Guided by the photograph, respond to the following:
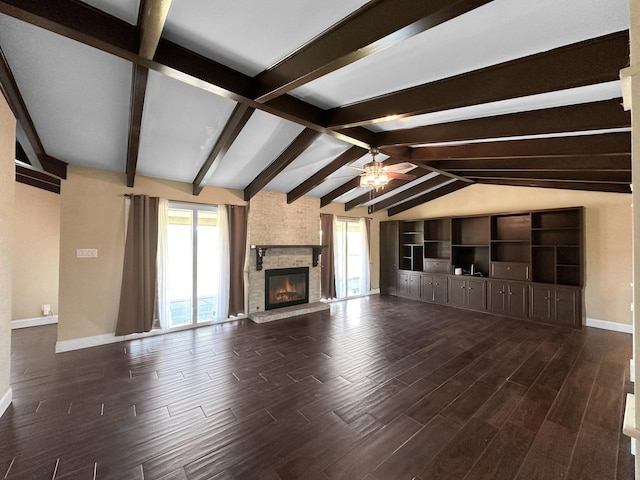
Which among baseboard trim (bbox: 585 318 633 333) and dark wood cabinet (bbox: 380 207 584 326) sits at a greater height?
dark wood cabinet (bbox: 380 207 584 326)

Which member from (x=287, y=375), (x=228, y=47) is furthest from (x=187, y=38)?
(x=287, y=375)

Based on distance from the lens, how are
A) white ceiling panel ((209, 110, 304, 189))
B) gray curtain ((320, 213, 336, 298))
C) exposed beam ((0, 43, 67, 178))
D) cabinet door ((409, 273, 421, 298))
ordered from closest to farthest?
1. exposed beam ((0, 43, 67, 178))
2. white ceiling panel ((209, 110, 304, 189))
3. gray curtain ((320, 213, 336, 298))
4. cabinet door ((409, 273, 421, 298))

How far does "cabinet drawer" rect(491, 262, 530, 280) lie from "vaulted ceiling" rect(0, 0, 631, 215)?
2.23m

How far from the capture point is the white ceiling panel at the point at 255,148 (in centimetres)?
363

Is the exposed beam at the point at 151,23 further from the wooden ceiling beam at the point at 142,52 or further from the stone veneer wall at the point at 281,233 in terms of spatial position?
the stone veneer wall at the point at 281,233

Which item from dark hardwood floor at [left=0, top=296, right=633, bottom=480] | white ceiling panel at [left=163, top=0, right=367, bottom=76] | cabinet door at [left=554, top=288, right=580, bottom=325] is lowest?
dark hardwood floor at [left=0, top=296, right=633, bottom=480]

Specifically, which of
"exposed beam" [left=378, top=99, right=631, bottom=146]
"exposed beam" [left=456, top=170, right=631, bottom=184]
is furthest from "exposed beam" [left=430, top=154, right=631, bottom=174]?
"exposed beam" [left=378, top=99, right=631, bottom=146]

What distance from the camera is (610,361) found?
374 centimetres

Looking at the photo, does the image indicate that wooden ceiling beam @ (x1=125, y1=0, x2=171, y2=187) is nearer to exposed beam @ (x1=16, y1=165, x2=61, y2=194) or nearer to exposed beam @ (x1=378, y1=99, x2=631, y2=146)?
exposed beam @ (x1=16, y1=165, x2=61, y2=194)

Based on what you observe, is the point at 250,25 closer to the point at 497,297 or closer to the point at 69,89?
the point at 69,89

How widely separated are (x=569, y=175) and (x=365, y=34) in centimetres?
508

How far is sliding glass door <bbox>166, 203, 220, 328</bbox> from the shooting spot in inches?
200

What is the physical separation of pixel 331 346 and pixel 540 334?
3.87m

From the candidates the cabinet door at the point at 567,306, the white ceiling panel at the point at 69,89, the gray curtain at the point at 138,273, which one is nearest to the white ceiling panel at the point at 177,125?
the white ceiling panel at the point at 69,89
